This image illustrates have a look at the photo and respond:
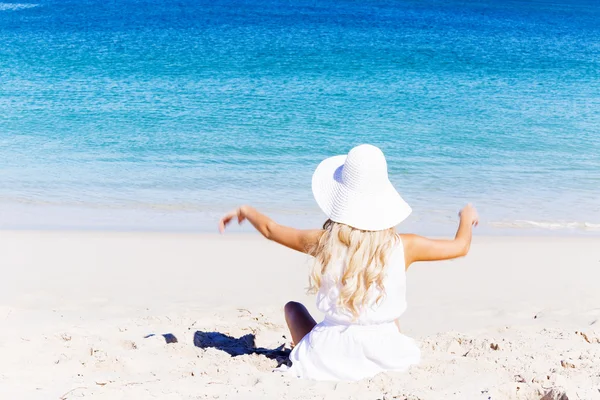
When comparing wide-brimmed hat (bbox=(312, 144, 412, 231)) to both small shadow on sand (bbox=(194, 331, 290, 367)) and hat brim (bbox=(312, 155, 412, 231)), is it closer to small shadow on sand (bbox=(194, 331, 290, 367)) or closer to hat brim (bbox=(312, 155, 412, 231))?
hat brim (bbox=(312, 155, 412, 231))

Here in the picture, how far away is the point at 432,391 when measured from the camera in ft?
11.4

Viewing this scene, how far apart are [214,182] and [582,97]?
11.0m

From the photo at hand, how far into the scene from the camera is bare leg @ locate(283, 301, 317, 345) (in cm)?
391

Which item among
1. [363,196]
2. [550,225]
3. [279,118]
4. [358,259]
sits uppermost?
[363,196]

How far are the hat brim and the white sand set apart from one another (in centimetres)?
82

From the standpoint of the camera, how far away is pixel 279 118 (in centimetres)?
1401

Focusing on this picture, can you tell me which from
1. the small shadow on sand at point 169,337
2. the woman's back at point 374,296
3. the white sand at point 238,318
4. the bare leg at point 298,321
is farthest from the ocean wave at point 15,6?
the woman's back at point 374,296

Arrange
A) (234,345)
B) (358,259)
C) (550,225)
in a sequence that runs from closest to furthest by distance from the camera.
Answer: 1. (358,259)
2. (234,345)
3. (550,225)

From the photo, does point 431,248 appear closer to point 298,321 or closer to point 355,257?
point 355,257

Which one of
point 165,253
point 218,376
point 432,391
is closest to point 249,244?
point 165,253

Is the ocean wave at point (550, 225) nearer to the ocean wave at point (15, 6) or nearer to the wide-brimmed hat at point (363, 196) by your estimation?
the wide-brimmed hat at point (363, 196)

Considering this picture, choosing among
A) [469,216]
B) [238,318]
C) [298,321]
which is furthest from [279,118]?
[469,216]

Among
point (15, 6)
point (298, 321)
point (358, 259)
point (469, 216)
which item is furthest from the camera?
point (15, 6)

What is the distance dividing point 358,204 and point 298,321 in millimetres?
972
